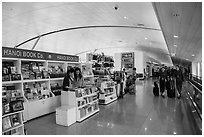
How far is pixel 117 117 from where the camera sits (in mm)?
4562

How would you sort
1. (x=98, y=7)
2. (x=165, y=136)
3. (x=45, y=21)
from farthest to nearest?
(x=45, y=21), (x=98, y=7), (x=165, y=136)

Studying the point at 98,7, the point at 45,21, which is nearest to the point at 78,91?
the point at 98,7

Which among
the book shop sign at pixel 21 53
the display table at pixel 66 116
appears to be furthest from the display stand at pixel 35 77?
the display table at pixel 66 116

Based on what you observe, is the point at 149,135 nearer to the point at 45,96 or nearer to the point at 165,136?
Answer: the point at 165,136

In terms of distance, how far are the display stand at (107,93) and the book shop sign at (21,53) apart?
2700mm

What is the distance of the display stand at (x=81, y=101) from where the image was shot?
4.35m

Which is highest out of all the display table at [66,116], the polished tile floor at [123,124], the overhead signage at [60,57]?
the overhead signage at [60,57]

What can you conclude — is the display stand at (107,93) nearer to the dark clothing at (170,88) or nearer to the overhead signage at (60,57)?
the overhead signage at (60,57)

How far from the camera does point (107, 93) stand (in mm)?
6719

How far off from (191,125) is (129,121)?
1522 millimetres

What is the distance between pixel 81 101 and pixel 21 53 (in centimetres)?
230

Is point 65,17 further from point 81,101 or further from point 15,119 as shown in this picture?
point 15,119

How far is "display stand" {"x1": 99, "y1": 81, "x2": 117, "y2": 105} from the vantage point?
641 centimetres

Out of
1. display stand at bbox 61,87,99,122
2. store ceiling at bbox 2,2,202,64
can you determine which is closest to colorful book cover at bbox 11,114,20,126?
display stand at bbox 61,87,99,122
